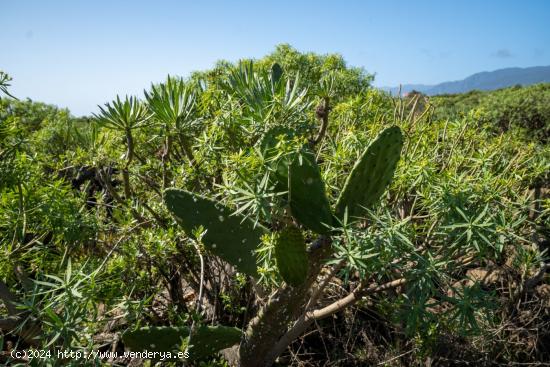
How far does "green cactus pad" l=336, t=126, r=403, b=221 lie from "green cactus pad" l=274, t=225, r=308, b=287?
0.69ft

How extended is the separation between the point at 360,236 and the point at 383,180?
12.9 inches

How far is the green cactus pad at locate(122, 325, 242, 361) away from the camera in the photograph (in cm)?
161

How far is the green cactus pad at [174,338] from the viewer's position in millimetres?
1611

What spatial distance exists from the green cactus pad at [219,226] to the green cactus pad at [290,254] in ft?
0.51

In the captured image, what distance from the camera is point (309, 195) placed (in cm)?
157

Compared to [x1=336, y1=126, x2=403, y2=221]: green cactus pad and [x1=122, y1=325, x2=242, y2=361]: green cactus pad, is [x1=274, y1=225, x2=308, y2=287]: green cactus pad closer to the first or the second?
[x1=336, y1=126, x2=403, y2=221]: green cactus pad

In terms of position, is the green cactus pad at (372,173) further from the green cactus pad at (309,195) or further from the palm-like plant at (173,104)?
the palm-like plant at (173,104)

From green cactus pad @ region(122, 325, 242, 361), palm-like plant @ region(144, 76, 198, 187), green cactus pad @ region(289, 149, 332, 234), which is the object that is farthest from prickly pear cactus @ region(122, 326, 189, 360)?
palm-like plant @ region(144, 76, 198, 187)

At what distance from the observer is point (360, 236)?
4.50ft

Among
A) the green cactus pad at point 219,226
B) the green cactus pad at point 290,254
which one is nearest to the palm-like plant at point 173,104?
the green cactus pad at point 219,226

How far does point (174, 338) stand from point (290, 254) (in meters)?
0.60

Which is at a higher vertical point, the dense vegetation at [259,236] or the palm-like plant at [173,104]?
the palm-like plant at [173,104]

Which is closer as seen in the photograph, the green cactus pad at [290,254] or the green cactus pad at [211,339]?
the green cactus pad at [290,254]

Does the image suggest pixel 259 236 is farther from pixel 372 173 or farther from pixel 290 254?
pixel 372 173
